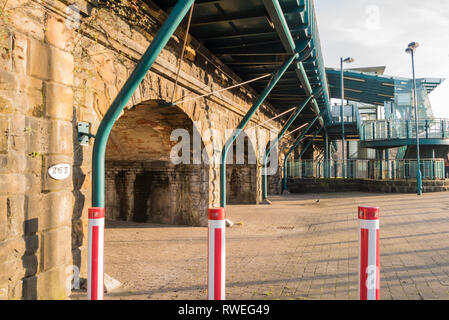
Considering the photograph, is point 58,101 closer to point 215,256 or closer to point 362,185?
point 215,256

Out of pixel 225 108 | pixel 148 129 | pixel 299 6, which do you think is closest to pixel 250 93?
pixel 225 108

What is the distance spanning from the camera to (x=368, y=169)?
1759 centimetres

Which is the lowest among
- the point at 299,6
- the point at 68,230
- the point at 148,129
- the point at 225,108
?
the point at 68,230

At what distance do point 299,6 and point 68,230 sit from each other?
470 centimetres

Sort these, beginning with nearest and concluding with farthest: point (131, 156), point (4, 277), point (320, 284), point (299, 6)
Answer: point (4, 277)
point (320, 284)
point (299, 6)
point (131, 156)

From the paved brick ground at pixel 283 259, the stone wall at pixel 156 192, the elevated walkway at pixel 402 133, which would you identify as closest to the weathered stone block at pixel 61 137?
the paved brick ground at pixel 283 259

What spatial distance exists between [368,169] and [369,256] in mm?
16639

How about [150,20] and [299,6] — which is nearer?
[150,20]

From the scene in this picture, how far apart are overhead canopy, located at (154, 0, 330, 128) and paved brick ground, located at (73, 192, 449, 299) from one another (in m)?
3.63

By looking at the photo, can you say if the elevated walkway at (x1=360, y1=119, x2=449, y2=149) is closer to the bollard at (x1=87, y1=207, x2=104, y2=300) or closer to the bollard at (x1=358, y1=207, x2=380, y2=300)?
the bollard at (x1=358, y1=207, x2=380, y2=300)

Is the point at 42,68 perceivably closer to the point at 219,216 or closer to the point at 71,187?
the point at 71,187

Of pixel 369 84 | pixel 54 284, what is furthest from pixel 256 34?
pixel 369 84

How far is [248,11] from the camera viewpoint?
509cm

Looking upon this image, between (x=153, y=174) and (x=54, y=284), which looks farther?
(x=153, y=174)
